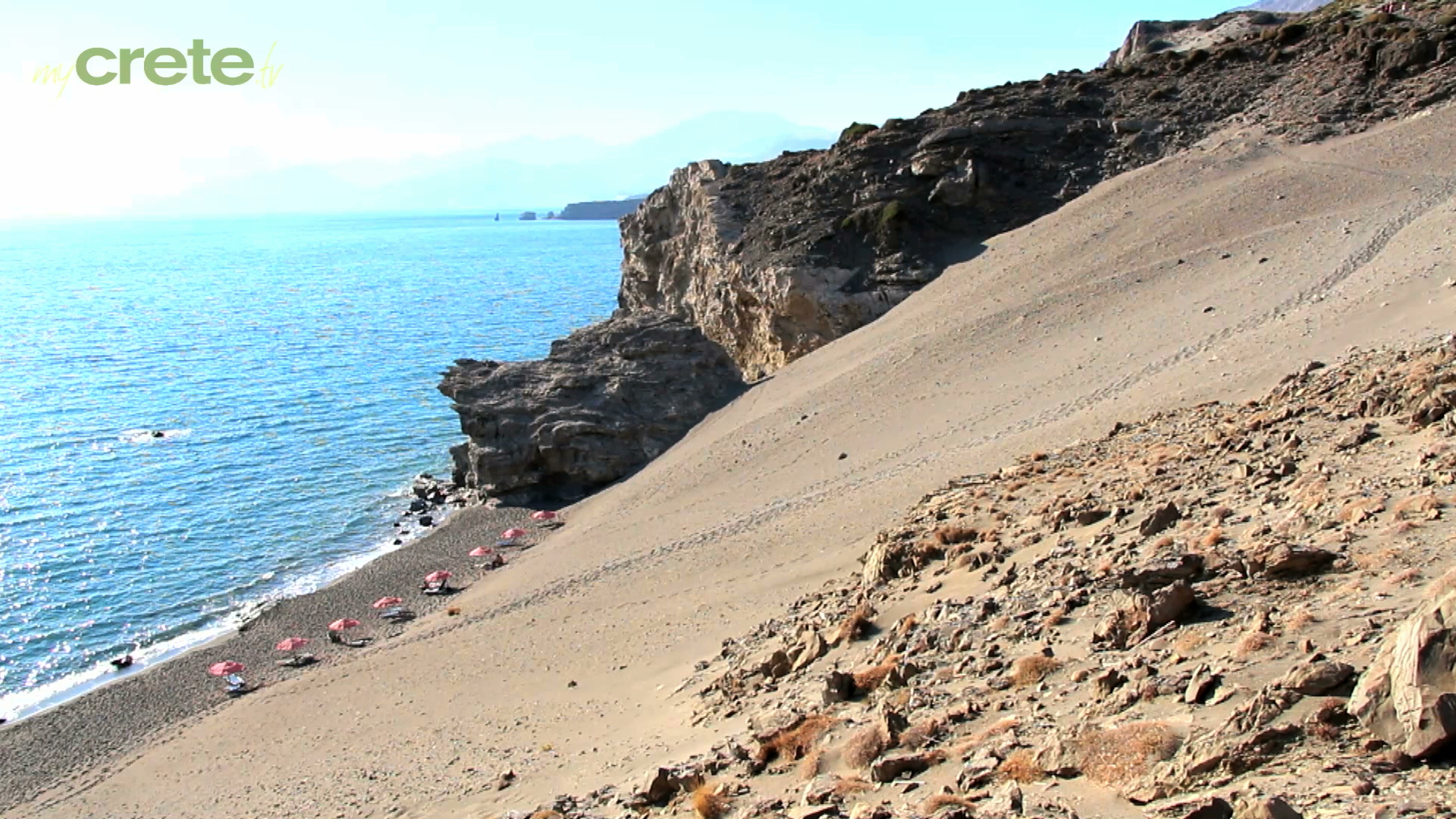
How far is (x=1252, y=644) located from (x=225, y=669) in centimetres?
2576

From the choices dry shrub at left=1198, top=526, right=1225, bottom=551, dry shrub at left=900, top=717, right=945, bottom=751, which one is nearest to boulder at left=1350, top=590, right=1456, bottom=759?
dry shrub at left=900, top=717, right=945, bottom=751

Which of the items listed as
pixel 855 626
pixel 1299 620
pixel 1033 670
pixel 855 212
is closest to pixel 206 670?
pixel 855 626

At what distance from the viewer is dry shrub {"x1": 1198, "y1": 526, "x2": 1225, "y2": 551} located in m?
14.2

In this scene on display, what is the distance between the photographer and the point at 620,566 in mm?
29938

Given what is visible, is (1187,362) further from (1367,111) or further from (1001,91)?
(1001,91)

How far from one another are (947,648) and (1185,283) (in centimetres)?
2656

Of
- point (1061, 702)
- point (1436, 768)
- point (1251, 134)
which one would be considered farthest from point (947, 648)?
point (1251, 134)

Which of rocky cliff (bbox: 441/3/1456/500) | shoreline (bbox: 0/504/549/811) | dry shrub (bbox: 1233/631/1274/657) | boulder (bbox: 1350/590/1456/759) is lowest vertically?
shoreline (bbox: 0/504/549/811)

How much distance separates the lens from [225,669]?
95.8 ft

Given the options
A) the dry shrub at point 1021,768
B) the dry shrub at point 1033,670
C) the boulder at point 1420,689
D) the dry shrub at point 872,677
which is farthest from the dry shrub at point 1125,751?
the dry shrub at point 872,677

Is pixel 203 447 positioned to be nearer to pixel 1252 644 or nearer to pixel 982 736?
pixel 982 736

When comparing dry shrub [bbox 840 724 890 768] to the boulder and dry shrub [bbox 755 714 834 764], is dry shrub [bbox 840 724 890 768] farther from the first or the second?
the boulder

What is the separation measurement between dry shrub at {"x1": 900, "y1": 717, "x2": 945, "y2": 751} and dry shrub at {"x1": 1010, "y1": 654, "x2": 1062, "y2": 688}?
1.05 m

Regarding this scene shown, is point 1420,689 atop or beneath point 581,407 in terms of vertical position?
beneath
